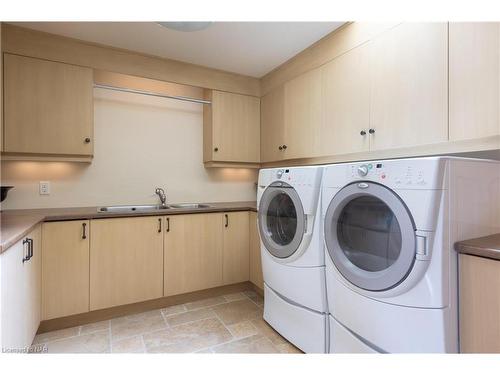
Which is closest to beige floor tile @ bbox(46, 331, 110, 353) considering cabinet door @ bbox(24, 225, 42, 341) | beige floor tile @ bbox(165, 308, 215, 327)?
cabinet door @ bbox(24, 225, 42, 341)

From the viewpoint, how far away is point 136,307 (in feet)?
7.39

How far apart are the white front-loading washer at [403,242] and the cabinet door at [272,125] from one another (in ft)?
4.46

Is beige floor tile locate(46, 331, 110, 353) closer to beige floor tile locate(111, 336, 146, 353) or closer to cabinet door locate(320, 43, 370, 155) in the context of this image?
beige floor tile locate(111, 336, 146, 353)

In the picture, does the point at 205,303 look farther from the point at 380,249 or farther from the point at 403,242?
the point at 403,242

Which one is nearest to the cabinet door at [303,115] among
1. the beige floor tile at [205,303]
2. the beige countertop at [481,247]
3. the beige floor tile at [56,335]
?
the beige countertop at [481,247]

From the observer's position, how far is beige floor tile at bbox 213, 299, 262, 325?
2.18m

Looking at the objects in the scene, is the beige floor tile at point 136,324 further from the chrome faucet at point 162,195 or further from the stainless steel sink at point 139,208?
the chrome faucet at point 162,195

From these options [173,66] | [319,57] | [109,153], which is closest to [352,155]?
[319,57]

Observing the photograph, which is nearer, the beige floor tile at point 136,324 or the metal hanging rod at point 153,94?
the beige floor tile at point 136,324

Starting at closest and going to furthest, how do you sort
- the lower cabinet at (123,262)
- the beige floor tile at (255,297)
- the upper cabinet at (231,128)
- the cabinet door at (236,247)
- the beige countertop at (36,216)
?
the beige countertop at (36,216)
the lower cabinet at (123,262)
the beige floor tile at (255,297)
the cabinet door at (236,247)
the upper cabinet at (231,128)

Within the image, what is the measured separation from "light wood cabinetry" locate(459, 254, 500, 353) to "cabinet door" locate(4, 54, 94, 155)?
2.67 m

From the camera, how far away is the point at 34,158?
212cm

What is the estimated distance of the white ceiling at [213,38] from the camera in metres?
2.04

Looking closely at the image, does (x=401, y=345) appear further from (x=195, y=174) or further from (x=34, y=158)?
(x=34, y=158)
